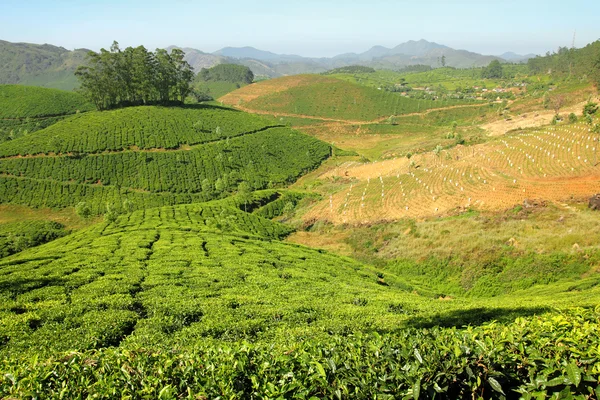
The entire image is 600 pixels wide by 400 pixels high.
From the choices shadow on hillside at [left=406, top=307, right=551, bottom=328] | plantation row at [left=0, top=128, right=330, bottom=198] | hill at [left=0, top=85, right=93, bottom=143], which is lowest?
plantation row at [left=0, top=128, right=330, bottom=198]

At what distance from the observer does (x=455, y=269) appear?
84.7 ft

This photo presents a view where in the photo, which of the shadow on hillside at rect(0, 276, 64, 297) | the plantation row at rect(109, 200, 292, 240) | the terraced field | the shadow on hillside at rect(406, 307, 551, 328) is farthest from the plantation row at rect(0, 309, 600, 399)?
the terraced field

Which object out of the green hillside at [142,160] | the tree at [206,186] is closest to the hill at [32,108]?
the green hillside at [142,160]

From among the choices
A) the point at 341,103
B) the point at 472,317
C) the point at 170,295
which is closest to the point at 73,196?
the point at 170,295

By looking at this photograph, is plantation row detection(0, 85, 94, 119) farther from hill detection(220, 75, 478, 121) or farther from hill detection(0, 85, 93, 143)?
hill detection(220, 75, 478, 121)

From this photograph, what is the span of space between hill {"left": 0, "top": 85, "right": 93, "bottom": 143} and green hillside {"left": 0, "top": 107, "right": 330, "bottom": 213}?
22999 mm

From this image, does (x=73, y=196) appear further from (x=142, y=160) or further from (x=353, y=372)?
(x=353, y=372)

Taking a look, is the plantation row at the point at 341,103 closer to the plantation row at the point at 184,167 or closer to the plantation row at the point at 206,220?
the plantation row at the point at 184,167

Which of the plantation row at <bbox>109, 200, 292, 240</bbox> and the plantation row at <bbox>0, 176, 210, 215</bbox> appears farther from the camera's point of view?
the plantation row at <bbox>0, 176, 210, 215</bbox>

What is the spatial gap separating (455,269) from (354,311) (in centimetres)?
1593

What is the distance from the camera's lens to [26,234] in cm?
4866

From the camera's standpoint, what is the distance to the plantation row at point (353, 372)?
4973 millimetres

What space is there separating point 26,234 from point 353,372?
192ft

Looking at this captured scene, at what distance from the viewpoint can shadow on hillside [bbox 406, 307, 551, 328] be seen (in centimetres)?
1149
